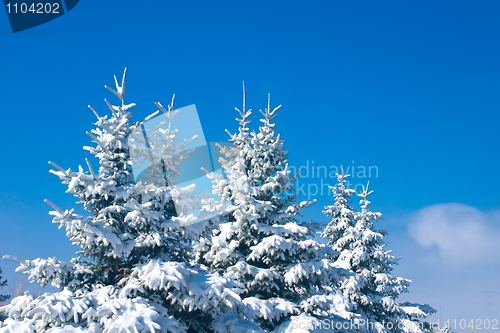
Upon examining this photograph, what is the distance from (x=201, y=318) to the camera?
10.2 m

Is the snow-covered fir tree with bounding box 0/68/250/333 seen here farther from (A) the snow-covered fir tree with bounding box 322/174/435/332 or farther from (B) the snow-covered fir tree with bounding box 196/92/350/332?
(A) the snow-covered fir tree with bounding box 322/174/435/332

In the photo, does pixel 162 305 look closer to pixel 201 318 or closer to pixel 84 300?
pixel 201 318

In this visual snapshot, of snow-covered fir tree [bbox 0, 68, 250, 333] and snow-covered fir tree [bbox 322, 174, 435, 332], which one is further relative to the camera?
snow-covered fir tree [bbox 322, 174, 435, 332]

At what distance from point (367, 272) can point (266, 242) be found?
1171 centimetres

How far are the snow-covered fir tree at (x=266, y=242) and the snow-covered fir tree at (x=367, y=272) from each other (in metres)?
8.12

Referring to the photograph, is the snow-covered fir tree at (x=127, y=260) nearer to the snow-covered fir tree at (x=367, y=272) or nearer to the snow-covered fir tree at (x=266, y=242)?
the snow-covered fir tree at (x=266, y=242)

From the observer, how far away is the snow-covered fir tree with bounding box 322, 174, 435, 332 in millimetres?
21203

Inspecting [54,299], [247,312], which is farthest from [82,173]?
[247,312]

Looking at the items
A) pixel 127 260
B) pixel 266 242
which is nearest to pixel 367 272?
pixel 266 242

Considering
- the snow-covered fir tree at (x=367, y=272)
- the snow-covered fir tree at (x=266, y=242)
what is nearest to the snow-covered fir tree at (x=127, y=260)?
the snow-covered fir tree at (x=266, y=242)

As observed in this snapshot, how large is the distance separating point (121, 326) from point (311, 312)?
26.6ft

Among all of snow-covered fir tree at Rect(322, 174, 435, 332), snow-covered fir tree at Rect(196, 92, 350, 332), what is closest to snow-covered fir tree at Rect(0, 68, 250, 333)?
snow-covered fir tree at Rect(196, 92, 350, 332)

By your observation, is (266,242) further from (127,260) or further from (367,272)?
(367,272)

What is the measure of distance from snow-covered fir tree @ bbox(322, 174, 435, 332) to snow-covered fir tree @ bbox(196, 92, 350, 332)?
8.12m
